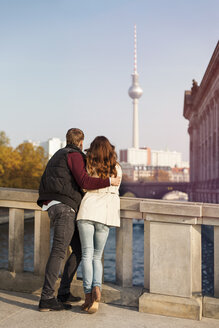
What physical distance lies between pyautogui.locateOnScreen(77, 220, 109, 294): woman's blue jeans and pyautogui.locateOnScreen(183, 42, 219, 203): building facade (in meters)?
38.9

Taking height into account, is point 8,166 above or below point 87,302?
above

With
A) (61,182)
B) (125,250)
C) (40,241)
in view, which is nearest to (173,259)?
(125,250)

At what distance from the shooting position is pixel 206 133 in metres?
59.8

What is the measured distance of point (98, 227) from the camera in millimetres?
4312

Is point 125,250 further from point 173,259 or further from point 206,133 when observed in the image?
point 206,133

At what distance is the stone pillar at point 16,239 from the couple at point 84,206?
90 cm

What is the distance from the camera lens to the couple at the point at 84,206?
Answer: 13.9 ft

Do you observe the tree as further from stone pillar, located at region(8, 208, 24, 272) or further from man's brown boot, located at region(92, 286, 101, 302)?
man's brown boot, located at region(92, 286, 101, 302)

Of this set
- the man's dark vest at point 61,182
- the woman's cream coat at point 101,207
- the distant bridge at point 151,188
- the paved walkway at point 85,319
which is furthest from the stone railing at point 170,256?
the distant bridge at point 151,188

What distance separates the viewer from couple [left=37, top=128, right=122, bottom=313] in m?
4.25

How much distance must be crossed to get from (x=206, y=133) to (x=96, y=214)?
2269 inches

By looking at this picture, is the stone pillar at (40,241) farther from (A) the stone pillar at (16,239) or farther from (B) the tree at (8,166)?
(B) the tree at (8,166)

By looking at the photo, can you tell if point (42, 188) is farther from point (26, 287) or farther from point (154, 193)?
point (154, 193)

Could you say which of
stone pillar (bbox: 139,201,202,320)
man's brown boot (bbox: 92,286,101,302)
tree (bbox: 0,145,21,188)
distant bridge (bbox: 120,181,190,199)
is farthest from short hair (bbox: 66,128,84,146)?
distant bridge (bbox: 120,181,190,199)
